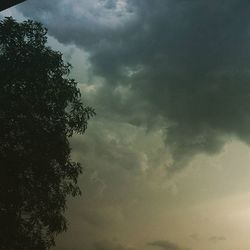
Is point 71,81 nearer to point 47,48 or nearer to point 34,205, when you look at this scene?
point 47,48

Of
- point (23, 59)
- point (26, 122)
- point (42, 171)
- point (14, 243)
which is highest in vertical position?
point (23, 59)

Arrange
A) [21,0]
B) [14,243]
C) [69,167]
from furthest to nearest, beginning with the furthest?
1. [69,167]
2. [14,243]
3. [21,0]

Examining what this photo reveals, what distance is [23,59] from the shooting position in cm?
2627

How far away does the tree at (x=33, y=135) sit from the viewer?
79.4 feet

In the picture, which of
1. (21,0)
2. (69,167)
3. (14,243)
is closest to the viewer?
(21,0)

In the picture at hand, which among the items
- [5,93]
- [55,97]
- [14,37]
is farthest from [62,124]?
[14,37]

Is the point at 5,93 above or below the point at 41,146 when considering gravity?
above

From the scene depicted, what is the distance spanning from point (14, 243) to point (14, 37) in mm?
10917

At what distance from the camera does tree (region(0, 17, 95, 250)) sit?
24203mm

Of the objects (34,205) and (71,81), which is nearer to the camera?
(34,205)

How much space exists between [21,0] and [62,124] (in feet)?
61.8

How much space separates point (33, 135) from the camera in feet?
80.5

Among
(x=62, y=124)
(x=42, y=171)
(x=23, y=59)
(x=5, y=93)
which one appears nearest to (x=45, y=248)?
(x=42, y=171)

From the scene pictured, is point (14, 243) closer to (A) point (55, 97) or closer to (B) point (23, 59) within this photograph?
(A) point (55, 97)
